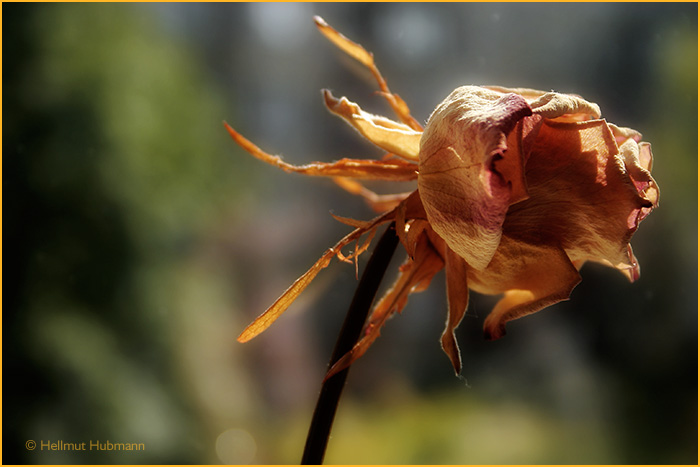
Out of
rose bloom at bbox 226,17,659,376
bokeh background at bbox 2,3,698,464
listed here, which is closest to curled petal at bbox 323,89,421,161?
rose bloom at bbox 226,17,659,376

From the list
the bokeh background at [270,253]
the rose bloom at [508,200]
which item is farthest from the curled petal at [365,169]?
the bokeh background at [270,253]

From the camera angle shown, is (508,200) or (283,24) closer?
(508,200)

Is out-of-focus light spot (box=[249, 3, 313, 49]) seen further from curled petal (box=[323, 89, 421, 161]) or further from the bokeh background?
curled petal (box=[323, 89, 421, 161])

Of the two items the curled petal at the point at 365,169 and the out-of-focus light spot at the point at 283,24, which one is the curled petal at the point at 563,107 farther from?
the out-of-focus light spot at the point at 283,24

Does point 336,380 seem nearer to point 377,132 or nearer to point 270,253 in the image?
point 377,132

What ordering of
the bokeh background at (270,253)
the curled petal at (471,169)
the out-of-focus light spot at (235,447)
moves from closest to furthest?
the curled petal at (471,169)
the bokeh background at (270,253)
the out-of-focus light spot at (235,447)

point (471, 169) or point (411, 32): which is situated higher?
point (471, 169)

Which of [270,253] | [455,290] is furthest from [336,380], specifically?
[270,253]

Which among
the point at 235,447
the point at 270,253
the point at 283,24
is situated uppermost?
the point at 283,24
